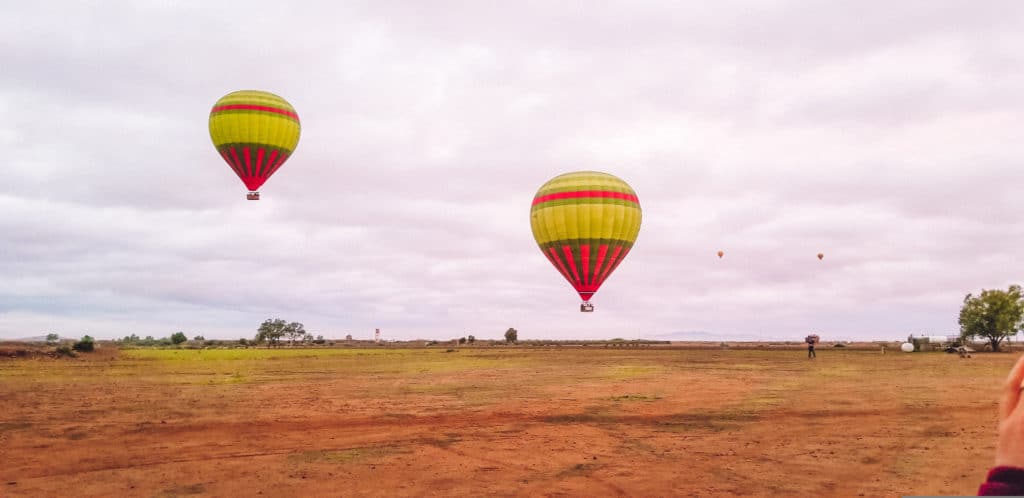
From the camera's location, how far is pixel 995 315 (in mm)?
105250

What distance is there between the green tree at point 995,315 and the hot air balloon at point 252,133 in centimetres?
11376

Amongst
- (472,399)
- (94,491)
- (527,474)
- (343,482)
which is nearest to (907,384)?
(472,399)

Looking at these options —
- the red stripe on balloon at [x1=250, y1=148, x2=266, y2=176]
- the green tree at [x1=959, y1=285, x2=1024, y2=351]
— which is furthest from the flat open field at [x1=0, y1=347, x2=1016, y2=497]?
the green tree at [x1=959, y1=285, x2=1024, y2=351]

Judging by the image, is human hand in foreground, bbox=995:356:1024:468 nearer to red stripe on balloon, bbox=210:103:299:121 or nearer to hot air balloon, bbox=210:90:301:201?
hot air balloon, bbox=210:90:301:201

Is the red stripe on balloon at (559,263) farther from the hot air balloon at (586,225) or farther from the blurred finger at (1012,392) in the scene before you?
the blurred finger at (1012,392)

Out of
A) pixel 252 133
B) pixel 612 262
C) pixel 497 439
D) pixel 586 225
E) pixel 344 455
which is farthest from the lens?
pixel 252 133

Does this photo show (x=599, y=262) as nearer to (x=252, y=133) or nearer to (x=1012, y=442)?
(x=252, y=133)

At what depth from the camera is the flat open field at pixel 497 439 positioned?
1415 centimetres

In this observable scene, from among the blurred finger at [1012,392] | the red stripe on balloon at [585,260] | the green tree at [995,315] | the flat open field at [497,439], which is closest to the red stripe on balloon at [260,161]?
the flat open field at [497,439]

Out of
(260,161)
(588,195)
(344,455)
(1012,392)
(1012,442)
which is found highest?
(260,161)

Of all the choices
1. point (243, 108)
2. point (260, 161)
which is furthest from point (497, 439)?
point (243, 108)

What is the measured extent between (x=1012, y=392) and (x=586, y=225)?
35255 millimetres

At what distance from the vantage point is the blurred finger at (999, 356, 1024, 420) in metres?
1.90

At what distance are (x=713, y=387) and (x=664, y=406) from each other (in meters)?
9.35
